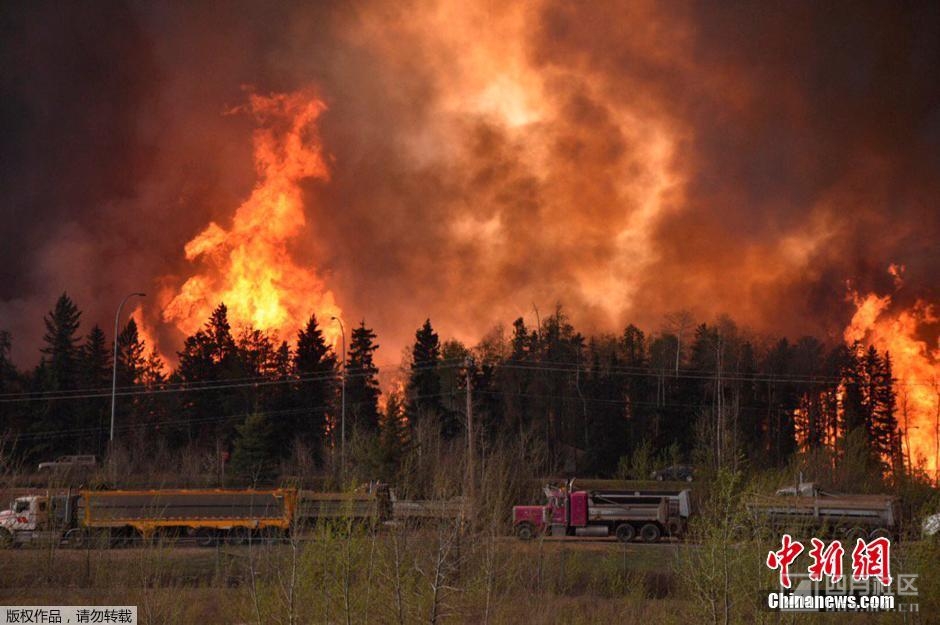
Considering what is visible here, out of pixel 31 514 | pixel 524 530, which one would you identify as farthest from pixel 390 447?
pixel 31 514

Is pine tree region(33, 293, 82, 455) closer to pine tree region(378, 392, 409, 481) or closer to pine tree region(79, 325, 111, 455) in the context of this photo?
pine tree region(79, 325, 111, 455)

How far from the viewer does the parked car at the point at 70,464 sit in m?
60.0

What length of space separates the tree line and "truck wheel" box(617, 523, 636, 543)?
2357cm

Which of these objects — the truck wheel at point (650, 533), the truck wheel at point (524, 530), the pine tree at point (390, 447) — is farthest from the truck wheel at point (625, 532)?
the pine tree at point (390, 447)

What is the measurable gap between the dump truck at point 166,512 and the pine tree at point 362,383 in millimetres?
29851

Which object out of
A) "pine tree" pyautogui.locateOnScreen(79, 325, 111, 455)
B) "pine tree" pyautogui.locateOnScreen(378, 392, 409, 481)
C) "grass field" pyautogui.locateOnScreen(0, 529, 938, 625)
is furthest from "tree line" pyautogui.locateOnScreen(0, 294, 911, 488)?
"grass field" pyautogui.locateOnScreen(0, 529, 938, 625)

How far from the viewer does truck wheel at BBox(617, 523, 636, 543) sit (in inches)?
1902

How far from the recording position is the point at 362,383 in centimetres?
8306

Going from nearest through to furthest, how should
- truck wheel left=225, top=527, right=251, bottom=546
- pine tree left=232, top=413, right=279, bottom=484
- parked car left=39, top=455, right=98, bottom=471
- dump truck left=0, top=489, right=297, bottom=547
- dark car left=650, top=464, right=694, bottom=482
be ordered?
dump truck left=0, top=489, right=297, bottom=547 → truck wheel left=225, top=527, right=251, bottom=546 → parked car left=39, top=455, right=98, bottom=471 → pine tree left=232, top=413, right=279, bottom=484 → dark car left=650, top=464, right=694, bottom=482

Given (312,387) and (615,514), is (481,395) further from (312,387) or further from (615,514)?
(615,514)

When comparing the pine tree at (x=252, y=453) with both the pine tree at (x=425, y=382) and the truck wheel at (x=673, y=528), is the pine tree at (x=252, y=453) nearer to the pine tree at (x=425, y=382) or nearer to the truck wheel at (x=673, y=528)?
the pine tree at (x=425, y=382)

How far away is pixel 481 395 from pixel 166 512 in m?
41.2

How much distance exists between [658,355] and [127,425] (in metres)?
54.4

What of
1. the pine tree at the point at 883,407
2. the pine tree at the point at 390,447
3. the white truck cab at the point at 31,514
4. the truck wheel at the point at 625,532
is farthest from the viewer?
the pine tree at the point at 883,407
